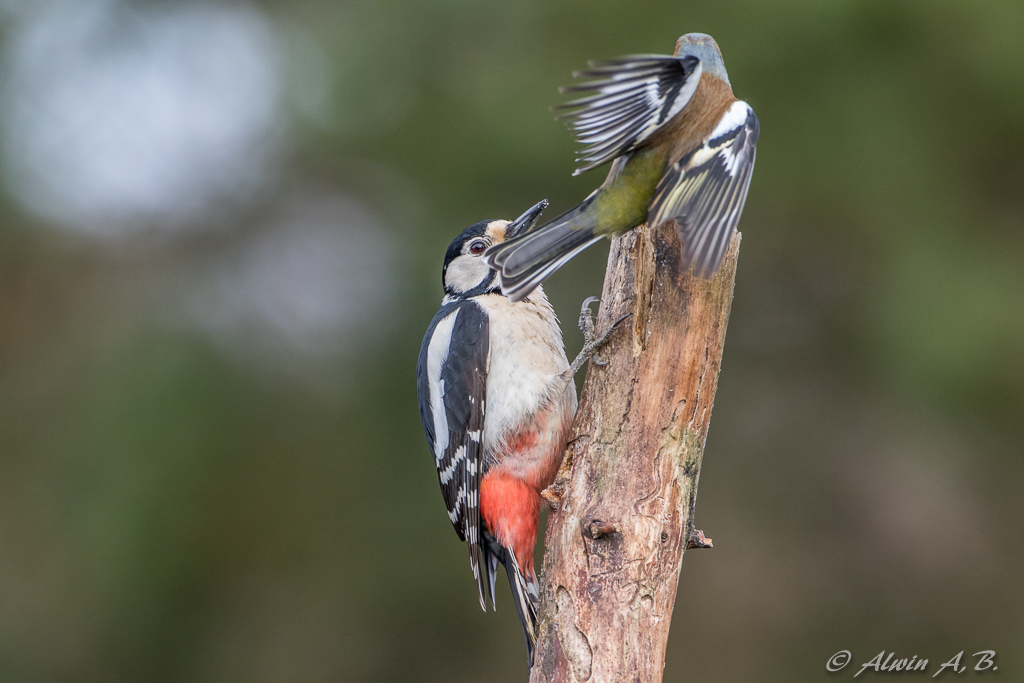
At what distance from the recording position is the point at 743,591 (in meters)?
5.32

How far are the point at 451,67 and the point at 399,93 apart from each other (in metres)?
0.38

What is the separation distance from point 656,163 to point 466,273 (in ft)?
4.08

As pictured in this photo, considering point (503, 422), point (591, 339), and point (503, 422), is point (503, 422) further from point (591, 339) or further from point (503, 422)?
point (591, 339)

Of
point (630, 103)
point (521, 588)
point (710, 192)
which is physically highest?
point (630, 103)

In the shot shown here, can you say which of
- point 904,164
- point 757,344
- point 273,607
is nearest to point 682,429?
point 757,344

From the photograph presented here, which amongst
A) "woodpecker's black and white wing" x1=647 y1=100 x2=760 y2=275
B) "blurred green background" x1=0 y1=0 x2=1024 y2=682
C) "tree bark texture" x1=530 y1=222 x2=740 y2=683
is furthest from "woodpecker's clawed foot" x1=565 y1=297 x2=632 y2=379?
"blurred green background" x1=0 y1=0 x2=1024 y2=682

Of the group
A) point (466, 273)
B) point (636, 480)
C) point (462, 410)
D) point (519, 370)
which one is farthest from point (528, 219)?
point (636, 480)

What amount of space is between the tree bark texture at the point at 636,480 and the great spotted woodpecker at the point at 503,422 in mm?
474

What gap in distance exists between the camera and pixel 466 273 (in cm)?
342

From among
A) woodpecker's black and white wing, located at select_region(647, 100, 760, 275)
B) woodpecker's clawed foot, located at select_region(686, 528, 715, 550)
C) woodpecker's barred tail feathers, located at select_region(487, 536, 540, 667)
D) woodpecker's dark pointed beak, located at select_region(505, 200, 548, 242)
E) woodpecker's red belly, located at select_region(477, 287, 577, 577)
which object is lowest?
woodpecker's barred tail feathers, located at select_region(487, 536, 540, 667)

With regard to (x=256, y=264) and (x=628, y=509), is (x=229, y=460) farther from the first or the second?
(x=628, y=509)

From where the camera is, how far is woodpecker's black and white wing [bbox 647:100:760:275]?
2.06 m

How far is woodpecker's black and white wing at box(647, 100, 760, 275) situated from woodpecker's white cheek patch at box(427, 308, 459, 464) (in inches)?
47.1

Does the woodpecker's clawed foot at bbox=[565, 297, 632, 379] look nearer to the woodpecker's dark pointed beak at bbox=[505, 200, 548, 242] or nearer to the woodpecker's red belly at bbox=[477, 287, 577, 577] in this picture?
the woodpecker's red belly at bbox=[477, 287, 577, 577]
